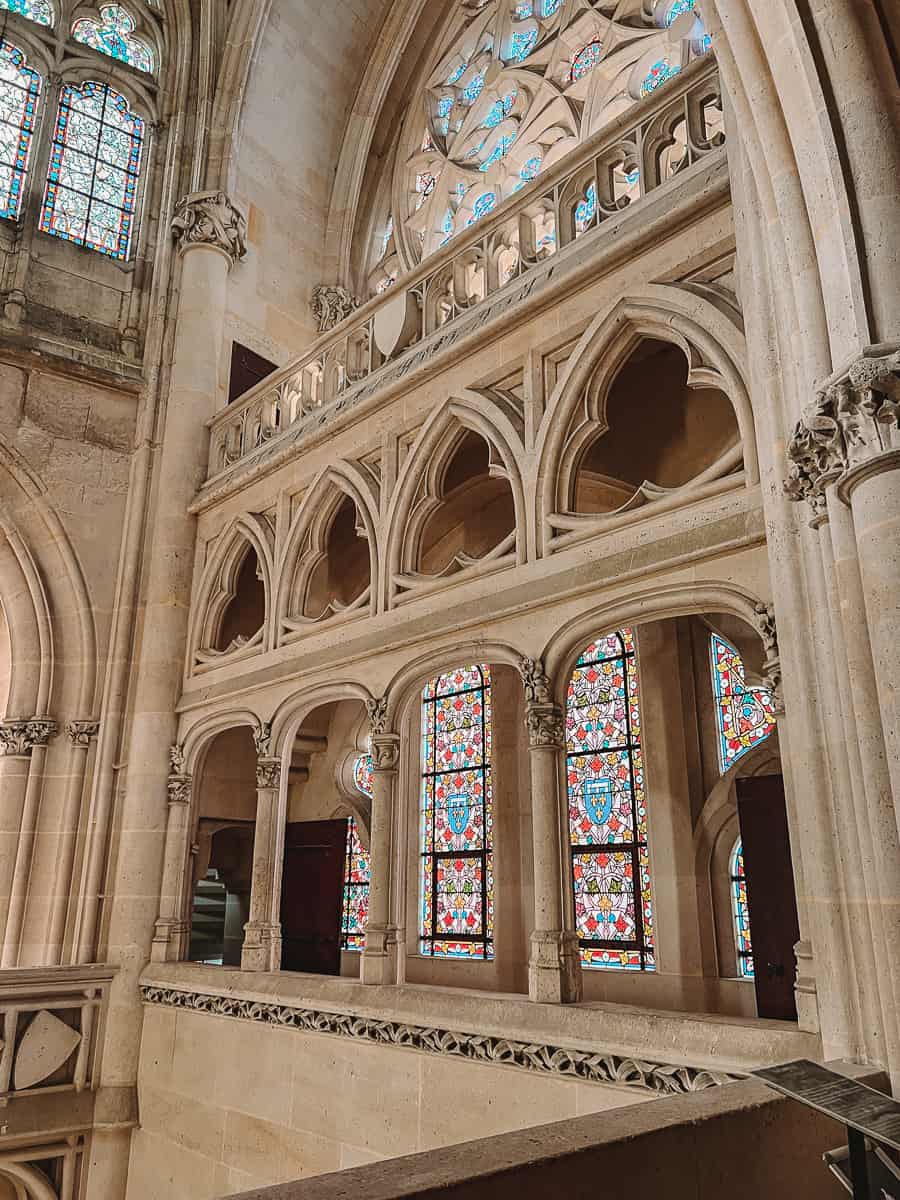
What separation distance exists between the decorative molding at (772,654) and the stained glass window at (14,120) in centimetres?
922

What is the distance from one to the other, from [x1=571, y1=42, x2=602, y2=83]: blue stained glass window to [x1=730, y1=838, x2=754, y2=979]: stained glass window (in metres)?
7.51

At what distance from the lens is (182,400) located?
32.8 ft

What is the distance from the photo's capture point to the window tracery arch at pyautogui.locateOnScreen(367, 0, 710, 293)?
30.2 ft

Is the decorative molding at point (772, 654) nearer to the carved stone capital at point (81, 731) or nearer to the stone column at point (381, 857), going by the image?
the stone column at point (381, 857)

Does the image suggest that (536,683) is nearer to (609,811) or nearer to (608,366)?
(608,366)

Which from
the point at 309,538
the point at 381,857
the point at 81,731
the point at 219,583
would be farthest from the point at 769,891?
the point at 81,731

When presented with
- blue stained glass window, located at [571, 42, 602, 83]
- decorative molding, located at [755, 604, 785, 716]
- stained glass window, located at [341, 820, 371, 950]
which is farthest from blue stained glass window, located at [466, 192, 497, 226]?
decorative molding, located at [755, 604, 785, 716]

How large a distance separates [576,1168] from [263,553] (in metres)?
6.77

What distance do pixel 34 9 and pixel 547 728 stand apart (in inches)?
415

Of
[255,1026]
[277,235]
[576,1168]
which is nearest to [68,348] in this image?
[277,235]

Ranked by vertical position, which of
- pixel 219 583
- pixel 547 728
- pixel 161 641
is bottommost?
pixel 547 728

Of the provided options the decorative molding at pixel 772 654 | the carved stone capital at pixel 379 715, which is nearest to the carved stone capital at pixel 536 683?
the carved stone capital at pixel 379 715

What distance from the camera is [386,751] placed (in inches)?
268

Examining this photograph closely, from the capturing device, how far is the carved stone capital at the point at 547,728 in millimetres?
5711
